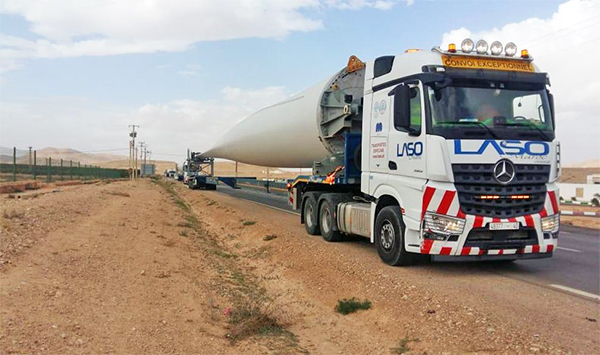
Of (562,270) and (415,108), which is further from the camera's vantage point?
(562,270)

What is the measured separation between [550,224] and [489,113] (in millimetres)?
2138

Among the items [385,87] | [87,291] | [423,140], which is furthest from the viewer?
[385,87]

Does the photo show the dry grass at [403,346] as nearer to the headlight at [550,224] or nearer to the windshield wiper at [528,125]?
the headlight at [550,224]

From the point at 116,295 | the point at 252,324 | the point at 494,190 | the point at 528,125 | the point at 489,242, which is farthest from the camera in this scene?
the point at 528,125

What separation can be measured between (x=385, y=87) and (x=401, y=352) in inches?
212

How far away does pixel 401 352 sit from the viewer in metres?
5.18

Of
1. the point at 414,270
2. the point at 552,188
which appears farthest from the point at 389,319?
the point at 552,188

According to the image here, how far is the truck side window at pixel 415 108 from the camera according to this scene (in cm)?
785

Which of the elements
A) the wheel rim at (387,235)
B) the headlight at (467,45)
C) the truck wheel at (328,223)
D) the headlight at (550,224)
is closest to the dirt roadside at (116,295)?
the truck wheel at (328,223)

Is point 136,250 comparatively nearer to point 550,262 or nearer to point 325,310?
point 325,310

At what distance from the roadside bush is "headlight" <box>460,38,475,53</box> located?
451 cm

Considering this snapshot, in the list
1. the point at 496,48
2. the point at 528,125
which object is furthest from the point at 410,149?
the point at 496,48

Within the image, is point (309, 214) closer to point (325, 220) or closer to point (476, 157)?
point (325, 220)

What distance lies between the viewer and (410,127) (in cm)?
798
